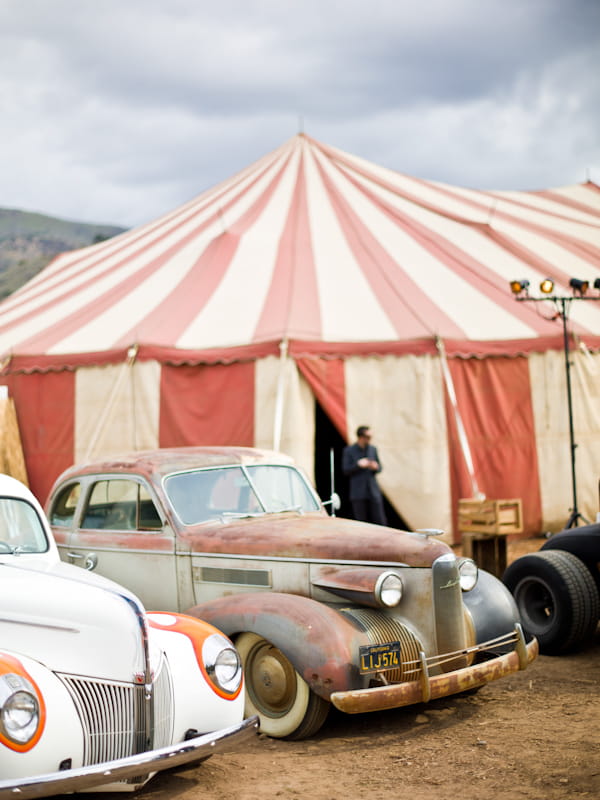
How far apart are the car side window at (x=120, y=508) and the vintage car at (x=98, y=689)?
153cm

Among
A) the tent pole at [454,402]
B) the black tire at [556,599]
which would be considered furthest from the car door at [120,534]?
the tent pole at [454,402]

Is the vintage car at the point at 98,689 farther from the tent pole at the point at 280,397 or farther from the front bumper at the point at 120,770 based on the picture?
the tent pole at the point at 280,397

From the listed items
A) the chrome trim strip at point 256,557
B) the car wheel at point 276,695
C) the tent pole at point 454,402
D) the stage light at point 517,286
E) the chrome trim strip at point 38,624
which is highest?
the stage light at point 517,286

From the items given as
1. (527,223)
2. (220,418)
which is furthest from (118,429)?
(527,223)

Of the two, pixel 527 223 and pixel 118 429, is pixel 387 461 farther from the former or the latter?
pixel 527 223

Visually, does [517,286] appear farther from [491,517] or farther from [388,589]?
[388,589]

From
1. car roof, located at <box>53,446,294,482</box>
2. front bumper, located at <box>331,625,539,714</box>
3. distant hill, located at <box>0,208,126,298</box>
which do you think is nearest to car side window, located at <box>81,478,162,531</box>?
car roof, located at <box>53,446,294,482</box>

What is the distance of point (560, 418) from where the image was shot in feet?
36.5

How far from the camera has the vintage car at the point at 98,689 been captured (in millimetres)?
3168

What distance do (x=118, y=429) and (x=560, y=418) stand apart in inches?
223

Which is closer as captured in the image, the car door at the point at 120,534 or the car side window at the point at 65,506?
the car door at the point at 120,534

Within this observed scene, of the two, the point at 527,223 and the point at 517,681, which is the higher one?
the point at 527,223

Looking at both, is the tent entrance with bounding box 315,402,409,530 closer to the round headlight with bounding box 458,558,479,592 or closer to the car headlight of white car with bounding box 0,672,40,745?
the round headlight with bounding box 458,558,479,592

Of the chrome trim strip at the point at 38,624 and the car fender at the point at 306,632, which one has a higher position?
the chrome trim strip at the point at 38,624
